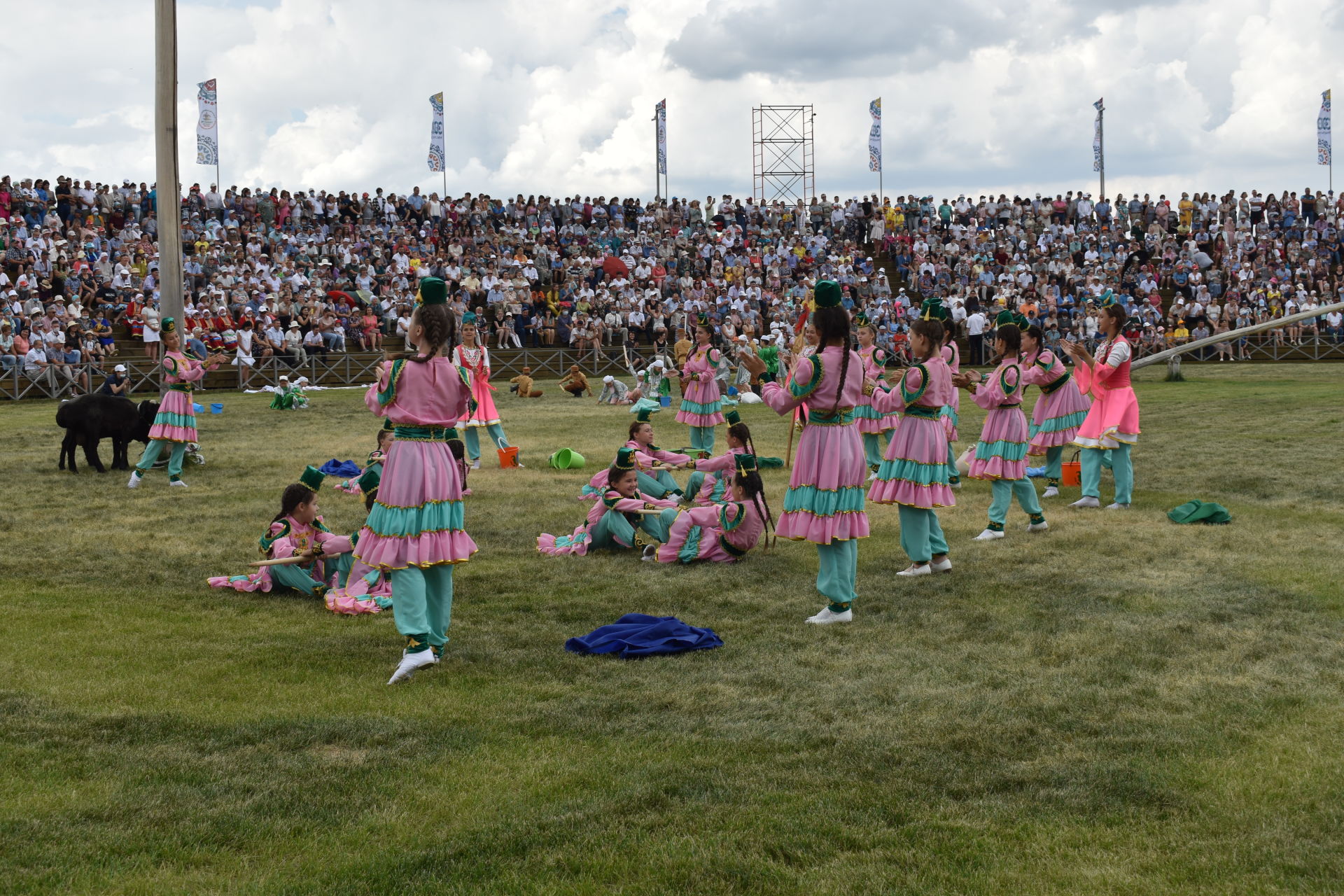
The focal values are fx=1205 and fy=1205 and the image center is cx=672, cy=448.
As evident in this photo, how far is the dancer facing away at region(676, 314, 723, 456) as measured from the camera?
1494 cm

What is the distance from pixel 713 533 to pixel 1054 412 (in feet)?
16.4

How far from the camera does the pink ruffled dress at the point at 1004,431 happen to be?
10648mm

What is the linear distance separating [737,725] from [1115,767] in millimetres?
1739

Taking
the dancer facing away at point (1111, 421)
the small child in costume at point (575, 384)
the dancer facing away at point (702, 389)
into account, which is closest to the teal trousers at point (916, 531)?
the dancer facing away at point (1111, 421)

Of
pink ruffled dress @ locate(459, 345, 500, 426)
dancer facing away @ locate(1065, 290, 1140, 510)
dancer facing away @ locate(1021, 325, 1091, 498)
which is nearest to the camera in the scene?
dancer facing away @ locate(1065, 290, 1140, 510)

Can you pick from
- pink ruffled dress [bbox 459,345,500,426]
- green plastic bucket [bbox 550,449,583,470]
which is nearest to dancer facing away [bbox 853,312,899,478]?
green plastic bucket [bbox 550,449,583,470]

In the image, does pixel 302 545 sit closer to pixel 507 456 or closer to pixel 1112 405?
pixel 507 456

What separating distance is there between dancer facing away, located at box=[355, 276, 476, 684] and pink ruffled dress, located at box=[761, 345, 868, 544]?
218cm

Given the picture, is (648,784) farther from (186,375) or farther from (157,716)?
(186,375)

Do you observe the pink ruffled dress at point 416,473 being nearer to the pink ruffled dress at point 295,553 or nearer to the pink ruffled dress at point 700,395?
the pink ruffled dress at point 295,553

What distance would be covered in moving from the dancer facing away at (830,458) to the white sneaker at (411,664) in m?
2.49

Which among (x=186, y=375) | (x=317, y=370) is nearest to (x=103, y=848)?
(x=186, y=375)

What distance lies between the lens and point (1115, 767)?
206 inches

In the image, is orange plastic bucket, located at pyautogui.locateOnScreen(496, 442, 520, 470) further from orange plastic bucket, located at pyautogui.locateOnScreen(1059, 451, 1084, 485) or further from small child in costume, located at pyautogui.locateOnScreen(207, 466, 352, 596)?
small child in costume, located at pyautogui.locateOnScreen(207, 466, 352, 596)
